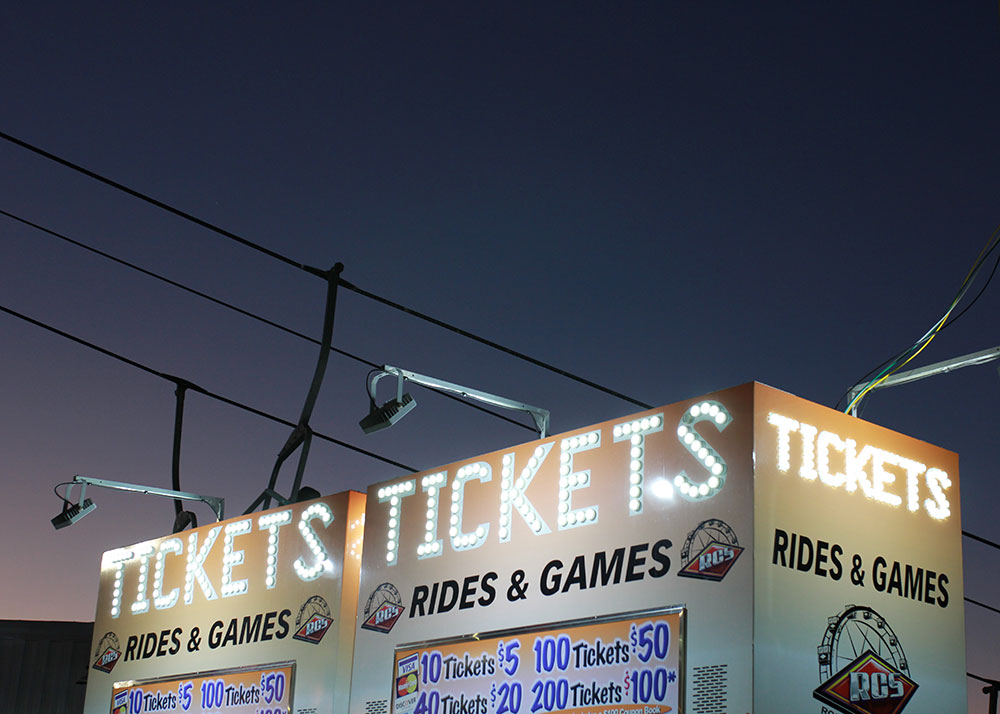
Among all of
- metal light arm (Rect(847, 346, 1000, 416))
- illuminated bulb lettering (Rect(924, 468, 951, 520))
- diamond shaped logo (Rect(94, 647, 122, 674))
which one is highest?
metal light arm (Rect(847, 346, 1000, 416))

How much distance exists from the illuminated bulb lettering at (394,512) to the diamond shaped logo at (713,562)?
3447 mm

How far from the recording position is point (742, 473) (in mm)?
8664

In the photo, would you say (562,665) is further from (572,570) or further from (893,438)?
(893,438)

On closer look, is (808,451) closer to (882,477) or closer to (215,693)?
(882,477)

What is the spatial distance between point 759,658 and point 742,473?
121 cm

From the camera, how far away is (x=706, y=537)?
347 inches

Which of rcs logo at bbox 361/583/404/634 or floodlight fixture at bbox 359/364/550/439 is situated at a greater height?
floodlight fixture at bbox 359/364/550/439

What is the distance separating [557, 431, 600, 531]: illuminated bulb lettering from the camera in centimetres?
993

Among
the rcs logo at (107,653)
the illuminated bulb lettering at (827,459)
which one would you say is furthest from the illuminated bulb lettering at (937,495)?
the rcs logo at (107,653)

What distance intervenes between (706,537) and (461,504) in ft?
→ 9.40

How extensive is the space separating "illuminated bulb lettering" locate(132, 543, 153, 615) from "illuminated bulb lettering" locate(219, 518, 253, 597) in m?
1.47

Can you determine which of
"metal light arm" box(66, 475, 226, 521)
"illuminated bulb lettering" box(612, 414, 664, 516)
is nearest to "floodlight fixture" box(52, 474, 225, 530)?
"metal light arm" box(66, 475, 226, 521)

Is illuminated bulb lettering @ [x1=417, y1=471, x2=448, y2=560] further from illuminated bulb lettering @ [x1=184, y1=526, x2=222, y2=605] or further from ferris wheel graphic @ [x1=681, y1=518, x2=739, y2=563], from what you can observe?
illuminated bulb lettering @ [x1=184, y1=526, x2=222, y2=605]

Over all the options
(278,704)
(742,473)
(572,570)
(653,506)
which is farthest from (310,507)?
(742,473)
